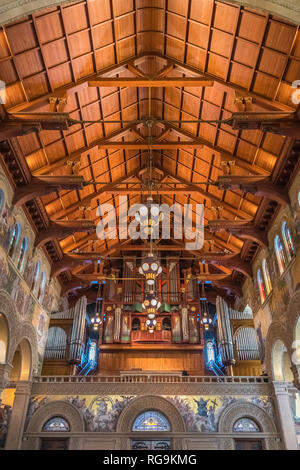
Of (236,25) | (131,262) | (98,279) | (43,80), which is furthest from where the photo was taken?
(131,262)

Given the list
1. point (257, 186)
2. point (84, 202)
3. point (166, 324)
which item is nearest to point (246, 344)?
point (166, 324)

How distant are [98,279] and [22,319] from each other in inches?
263

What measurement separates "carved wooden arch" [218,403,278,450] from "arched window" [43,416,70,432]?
6.94 meters

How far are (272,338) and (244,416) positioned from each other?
3741 millimetres

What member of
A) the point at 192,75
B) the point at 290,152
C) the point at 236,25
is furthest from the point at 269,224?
the point at 236,25

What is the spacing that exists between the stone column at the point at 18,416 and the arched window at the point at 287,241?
13212mm

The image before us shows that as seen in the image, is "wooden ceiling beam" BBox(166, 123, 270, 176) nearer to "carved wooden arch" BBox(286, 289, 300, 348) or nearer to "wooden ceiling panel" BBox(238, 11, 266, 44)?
"wooden ceiling panel" BBox(238, 11, 266, 44)

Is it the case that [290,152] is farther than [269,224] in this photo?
No

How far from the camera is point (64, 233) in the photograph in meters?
17.0

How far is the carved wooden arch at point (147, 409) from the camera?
1533 centimetres

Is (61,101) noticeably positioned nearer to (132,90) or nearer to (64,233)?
(132,90)

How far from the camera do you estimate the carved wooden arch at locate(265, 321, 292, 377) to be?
48.0 feet

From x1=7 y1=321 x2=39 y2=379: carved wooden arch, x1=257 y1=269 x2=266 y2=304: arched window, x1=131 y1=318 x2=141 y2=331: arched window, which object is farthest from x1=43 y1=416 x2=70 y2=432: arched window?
x1=257 y1=269 x2=266 y2=304: arched window

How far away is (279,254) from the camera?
50.0 ft
